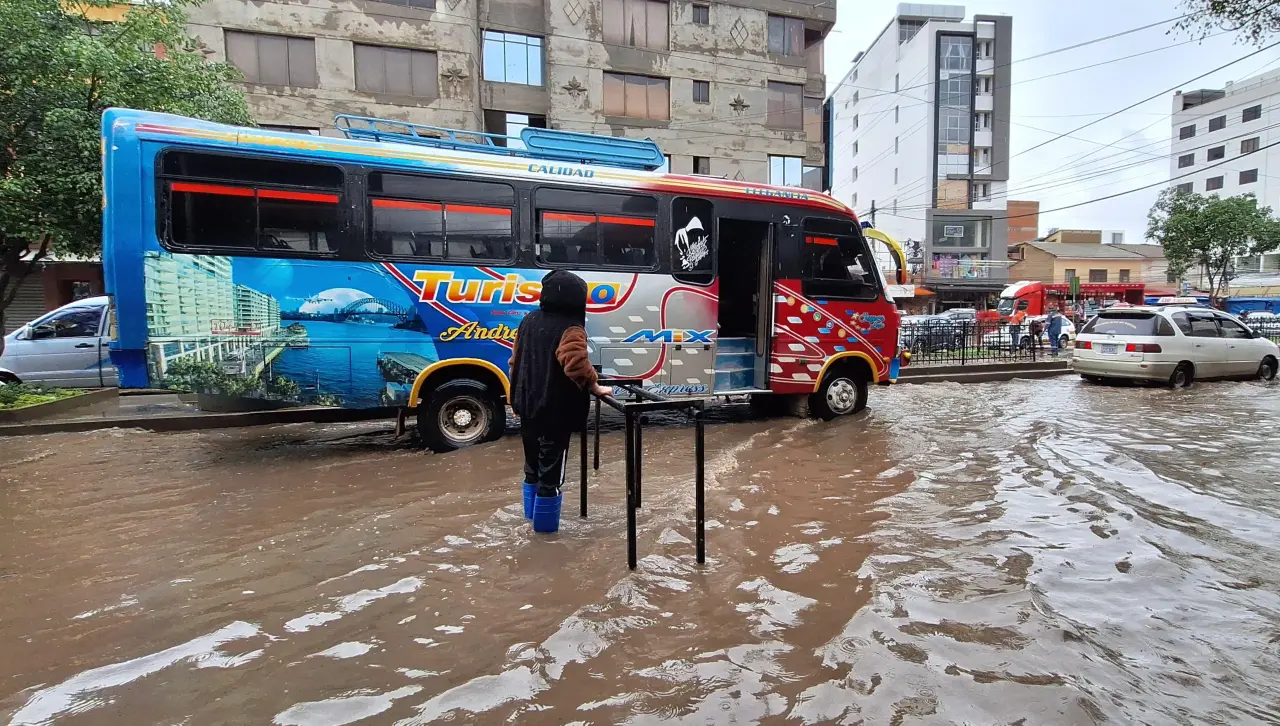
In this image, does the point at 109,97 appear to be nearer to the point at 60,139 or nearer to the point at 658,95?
the point at 60,139

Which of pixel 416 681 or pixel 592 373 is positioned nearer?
pixel 416 681

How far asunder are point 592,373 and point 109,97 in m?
8.54

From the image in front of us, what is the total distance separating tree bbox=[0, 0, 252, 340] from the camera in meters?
7.87

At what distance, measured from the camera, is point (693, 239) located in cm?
801

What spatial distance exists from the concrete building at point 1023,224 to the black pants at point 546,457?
6398 cm

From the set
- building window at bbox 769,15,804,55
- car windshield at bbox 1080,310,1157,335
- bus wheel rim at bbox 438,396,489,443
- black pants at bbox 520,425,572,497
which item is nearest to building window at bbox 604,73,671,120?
building window at bbox 769,15,804,55

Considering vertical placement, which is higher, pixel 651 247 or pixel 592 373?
pixel 651 247

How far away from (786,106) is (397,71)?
14.6 meters

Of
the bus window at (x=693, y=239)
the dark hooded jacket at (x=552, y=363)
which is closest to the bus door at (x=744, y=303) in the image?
the bus window at (x=693, y=239)

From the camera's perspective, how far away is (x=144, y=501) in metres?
5.25

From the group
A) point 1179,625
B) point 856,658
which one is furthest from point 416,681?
point 1179,625

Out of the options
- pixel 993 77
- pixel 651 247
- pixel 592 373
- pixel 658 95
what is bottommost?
pixel 592 373

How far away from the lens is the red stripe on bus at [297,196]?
627 cm

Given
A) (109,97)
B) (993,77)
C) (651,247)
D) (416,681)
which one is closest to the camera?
(416,681)
